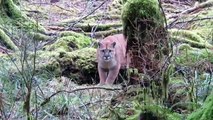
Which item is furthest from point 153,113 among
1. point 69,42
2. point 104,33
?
point 104,33

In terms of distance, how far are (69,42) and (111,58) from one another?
120 centimetres

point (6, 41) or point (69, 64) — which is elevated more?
point (6, 41)

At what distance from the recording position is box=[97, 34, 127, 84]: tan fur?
795cm

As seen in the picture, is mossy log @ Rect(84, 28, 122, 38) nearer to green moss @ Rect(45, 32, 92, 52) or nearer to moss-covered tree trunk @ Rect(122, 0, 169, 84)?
green moss @ Rect(45, 32, 92, 52)

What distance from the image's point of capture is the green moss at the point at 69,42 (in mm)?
8758

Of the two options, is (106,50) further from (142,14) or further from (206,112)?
(206,112)

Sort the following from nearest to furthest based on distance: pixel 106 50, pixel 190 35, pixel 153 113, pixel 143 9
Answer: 1. pixel 153 113
2. pixel 143 9
3. pixel 106 50
4. pixel 190 35

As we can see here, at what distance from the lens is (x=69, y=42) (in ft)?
30.1

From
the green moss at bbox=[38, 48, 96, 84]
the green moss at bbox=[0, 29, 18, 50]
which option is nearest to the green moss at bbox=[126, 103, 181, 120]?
the green moss at bbox=[38, 48, 96, 84]

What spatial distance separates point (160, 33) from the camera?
5.76m

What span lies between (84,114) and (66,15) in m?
9.20

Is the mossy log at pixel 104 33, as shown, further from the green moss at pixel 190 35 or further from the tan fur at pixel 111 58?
the tan fur at pixel 111 58

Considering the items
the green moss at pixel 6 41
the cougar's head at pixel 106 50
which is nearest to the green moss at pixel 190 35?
the cougar's head at pixel 106 50

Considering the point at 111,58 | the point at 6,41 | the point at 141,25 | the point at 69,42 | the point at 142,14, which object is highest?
the point at 142,14
